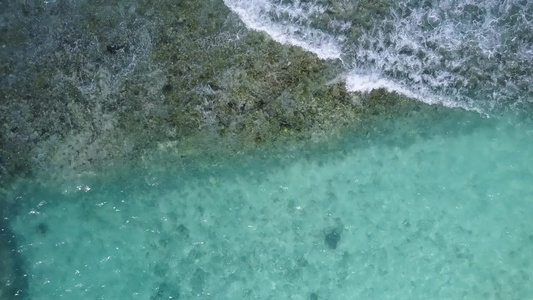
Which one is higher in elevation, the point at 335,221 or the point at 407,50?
the point at 407,50

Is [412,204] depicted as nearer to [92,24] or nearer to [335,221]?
[335,221]

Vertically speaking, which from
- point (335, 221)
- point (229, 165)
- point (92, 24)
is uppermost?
point (92, 24)

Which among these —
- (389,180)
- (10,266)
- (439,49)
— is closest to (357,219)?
(389,180)

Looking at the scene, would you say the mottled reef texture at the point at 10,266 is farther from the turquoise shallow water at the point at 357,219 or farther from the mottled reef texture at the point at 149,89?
the turquoise shallow water at the point at 357,219

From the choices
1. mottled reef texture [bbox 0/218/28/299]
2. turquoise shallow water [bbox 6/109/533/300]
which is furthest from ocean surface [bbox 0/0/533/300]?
mottled reef texture [bbox 0/218/28/299]

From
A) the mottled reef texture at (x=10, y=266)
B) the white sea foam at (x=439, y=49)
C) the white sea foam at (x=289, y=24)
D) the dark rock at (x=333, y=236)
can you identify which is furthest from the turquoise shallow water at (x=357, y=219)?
the mottled reef texture at (x=10, y=266)

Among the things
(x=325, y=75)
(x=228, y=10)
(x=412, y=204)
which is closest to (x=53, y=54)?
(x=228, y=10)

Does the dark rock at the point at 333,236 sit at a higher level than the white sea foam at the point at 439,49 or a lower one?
lower
